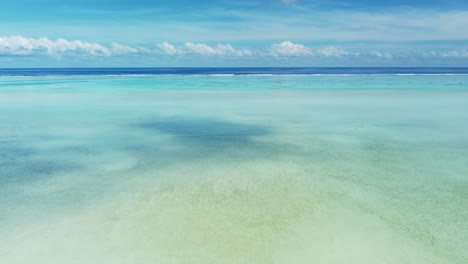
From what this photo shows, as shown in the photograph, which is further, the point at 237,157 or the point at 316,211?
the point at 237,157

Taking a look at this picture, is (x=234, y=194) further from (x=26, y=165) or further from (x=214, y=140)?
(x=26, y=165)

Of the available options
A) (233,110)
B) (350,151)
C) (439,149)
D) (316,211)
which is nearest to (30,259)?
(316,211)

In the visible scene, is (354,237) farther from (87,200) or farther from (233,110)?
(233,110)

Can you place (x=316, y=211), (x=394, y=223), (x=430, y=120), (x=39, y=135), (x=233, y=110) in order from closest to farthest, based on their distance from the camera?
(x=394, y=223) < (x=316, y=211) < (x=39, y=135) < (x=430, y=120) < (x=233, y=110)

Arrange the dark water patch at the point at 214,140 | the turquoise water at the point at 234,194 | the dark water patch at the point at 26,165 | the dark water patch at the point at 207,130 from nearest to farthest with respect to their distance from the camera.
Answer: the turquoise water at the point at 234,194 → the dark water patch at the point at 26,165 → the dark water patch at the point at 214,140 → the dark water patch at the point at 207,130

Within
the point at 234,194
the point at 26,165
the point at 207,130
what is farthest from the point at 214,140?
the point at 26,165

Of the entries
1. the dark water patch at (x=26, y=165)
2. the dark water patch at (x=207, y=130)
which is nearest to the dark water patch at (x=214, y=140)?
the dark water patch at (x=207, y=130)

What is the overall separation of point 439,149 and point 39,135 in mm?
10214

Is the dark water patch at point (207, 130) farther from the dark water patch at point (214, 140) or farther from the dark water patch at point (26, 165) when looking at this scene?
the dark water patch at point (26, 165)

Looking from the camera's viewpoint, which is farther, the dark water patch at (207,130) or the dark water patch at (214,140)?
the dark water patch at (207,130)

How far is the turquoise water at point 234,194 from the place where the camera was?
4.12 metres

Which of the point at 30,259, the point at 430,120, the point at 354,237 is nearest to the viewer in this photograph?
the point at 30,259

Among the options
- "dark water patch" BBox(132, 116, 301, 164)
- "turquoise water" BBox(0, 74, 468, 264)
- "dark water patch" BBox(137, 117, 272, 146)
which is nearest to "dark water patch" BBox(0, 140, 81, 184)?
"turquoise water" BBox(0, 74, 468, 264)

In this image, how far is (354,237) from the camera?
4.36m
